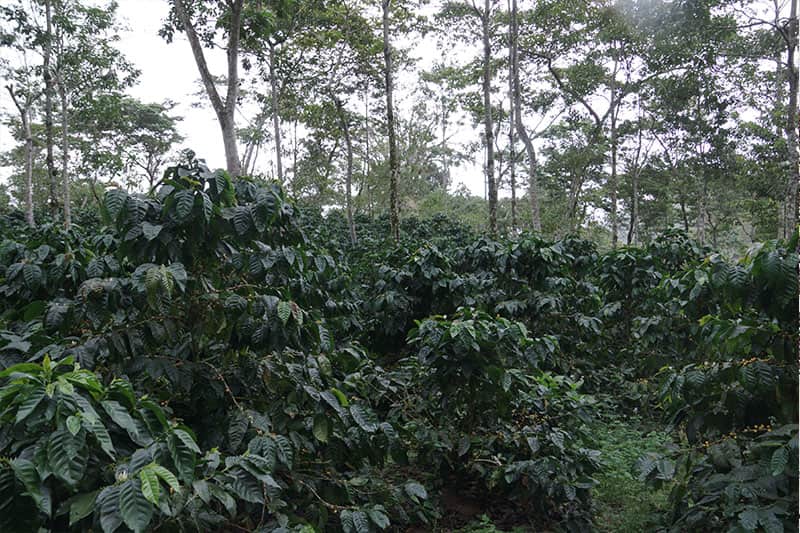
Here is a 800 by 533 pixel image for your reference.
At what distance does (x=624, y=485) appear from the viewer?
3.64 metres

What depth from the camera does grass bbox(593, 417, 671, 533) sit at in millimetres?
3115

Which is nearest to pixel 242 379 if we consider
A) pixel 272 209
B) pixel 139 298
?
pixel 139 298

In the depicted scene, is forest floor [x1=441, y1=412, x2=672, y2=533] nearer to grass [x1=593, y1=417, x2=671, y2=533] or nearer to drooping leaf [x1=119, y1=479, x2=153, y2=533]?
grass [x1=593, y1=417, x2=671, y2=533]

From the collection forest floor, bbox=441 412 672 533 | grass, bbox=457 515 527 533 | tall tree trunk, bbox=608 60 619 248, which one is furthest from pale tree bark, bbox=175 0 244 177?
tall tree trunk, bbox=608 60 619 248

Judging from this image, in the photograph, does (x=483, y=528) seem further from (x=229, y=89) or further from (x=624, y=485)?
(x=229, y=89)

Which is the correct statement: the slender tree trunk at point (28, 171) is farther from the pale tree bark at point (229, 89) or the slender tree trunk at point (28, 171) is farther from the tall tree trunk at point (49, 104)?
the pale tree bark at point (229, 89)

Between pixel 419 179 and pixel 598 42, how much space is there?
468 inches

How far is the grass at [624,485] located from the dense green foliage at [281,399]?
0.57 feet

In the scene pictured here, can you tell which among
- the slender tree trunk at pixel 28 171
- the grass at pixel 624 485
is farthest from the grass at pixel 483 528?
the slender tree trunk at pixel 28 171

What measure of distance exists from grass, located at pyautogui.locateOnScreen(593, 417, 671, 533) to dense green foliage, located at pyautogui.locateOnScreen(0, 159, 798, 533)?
0.17 m

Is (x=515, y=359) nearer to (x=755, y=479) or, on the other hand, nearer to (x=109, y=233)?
(x=755, y=479)

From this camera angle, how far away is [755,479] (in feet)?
5.54

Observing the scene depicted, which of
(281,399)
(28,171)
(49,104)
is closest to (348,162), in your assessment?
(49,104)

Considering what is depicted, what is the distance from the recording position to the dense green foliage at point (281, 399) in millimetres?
1222
